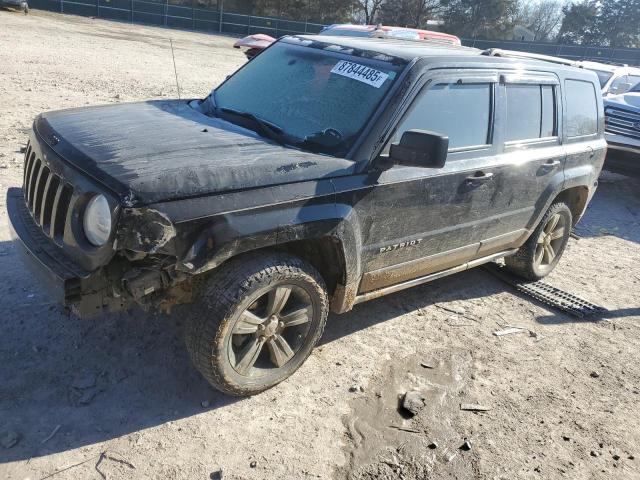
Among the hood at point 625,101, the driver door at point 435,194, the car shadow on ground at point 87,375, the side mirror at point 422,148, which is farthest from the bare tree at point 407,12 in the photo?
the car shadow on ground at point 87,375

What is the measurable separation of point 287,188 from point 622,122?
8721 mm

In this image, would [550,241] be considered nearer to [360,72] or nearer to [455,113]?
[455,113]

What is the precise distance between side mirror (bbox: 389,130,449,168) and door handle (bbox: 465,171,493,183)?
32.1 inches

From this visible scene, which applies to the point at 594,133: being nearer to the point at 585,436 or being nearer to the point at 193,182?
the point at 585,436

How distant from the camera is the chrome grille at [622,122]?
30.6 ft

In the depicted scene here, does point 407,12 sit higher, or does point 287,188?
point 407,12

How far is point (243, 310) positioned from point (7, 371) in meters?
1.43

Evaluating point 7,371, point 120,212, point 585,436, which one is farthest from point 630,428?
point 7,371

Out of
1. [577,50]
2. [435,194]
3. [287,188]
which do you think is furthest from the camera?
[577,50]

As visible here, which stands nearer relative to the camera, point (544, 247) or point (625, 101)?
point (544, 247)

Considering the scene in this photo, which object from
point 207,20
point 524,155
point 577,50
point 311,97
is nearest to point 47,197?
point 311,97

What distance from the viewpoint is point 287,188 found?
2920 mm

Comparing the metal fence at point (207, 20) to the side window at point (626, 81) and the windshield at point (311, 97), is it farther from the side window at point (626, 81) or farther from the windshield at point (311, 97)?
the windshield at point (311, 97)

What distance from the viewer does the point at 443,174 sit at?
3678 millimetres
